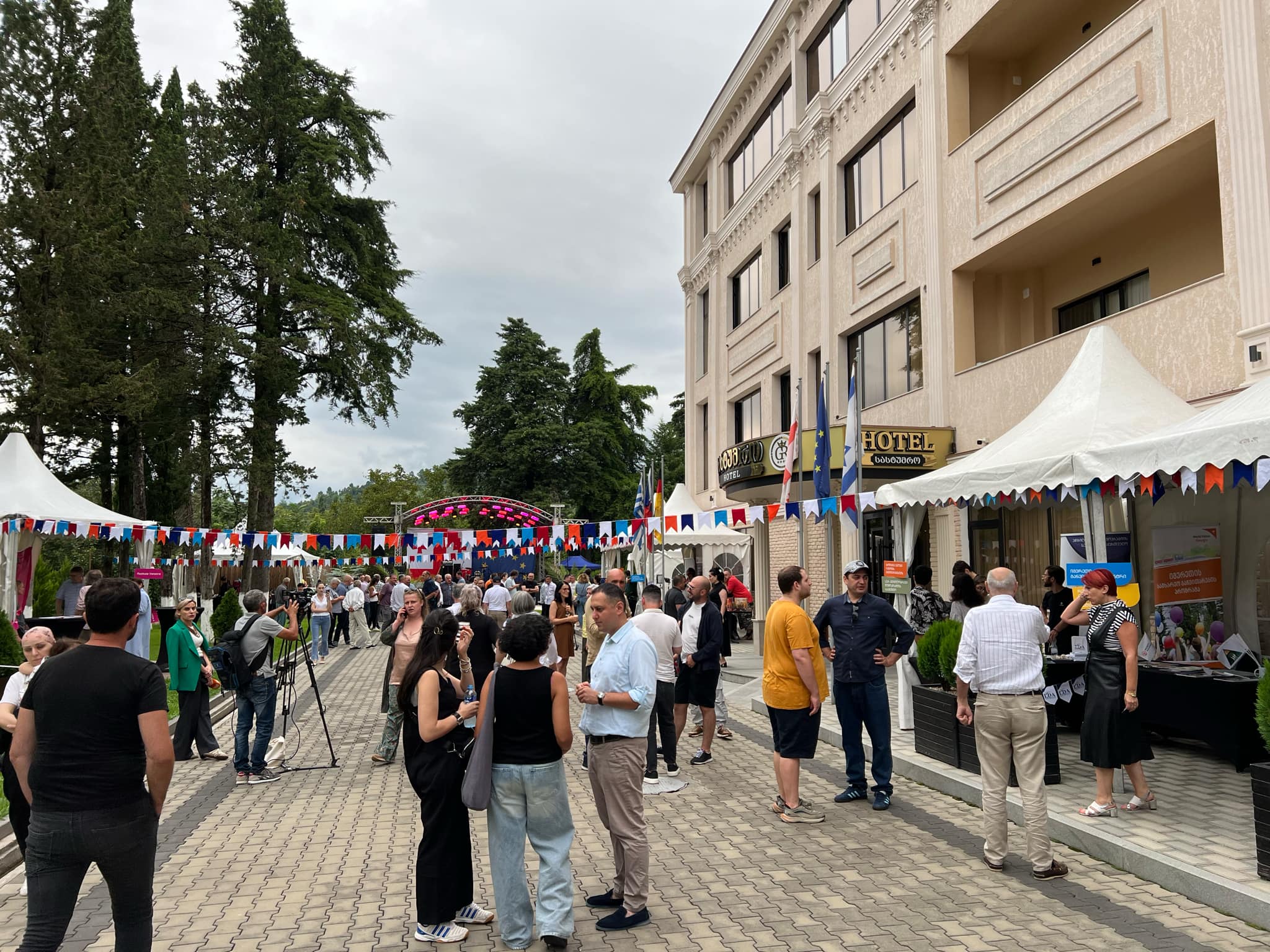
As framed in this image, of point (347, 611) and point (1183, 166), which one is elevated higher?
point (1183, 166)

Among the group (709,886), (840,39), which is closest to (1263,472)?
(709,886)

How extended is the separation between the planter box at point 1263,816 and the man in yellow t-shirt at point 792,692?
2743mm

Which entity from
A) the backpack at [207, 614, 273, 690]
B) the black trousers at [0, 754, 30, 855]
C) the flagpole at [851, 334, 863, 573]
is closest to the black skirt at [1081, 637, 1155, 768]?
the flagpole at [851, 334, 863, 573]

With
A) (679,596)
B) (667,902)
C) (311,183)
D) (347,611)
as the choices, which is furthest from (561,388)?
(667,902)

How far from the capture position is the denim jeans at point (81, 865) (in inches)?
137

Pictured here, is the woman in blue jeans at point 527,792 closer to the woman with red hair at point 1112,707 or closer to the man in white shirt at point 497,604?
the woman with red hair at point 1112,707

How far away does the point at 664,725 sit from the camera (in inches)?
341

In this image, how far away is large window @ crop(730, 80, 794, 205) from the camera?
80.2 feet

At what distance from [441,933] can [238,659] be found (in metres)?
4.78

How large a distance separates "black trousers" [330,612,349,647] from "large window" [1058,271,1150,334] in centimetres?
1956

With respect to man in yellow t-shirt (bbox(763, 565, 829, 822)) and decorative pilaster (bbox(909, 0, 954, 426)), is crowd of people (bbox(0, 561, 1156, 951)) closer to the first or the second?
man in yellow t-shirt (bbox(763, 565, 829, 822))

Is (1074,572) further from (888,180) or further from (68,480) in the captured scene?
(68,480)

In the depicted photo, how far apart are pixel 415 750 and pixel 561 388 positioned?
55248 mm

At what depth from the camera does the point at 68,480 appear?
105ft
